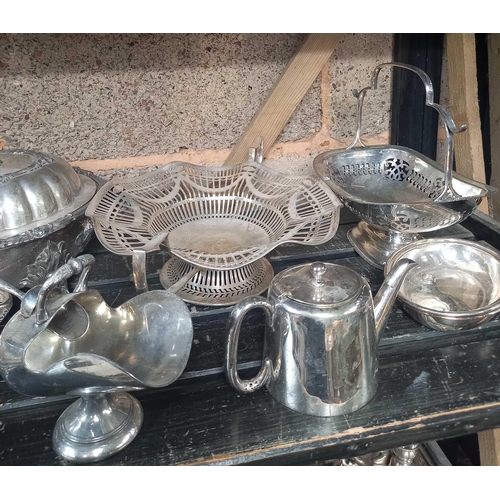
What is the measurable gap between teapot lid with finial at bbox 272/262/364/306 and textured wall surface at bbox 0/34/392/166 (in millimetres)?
543

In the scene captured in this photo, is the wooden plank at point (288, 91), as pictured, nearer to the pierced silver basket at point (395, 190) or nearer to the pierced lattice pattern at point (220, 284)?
the pierced silver basket at point (395, 190)

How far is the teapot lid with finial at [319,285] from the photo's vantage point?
57 centimetres

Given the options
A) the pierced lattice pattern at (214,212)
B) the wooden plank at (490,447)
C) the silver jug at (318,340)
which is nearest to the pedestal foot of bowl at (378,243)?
the pierced lattice pattern at (214,212)

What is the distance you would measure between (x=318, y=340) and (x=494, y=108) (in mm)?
921

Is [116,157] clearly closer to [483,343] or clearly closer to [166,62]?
[166,62]

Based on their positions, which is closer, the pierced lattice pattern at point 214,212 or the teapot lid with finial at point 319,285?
the teapot lid with finial at point 319,285

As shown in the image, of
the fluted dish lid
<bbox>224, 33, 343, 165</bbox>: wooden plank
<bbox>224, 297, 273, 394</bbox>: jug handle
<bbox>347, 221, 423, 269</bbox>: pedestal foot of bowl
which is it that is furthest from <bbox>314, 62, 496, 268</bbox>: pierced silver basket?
the fluted dish lid

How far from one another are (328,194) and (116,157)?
0.48 metres

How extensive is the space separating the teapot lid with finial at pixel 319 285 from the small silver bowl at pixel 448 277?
152 millimetres

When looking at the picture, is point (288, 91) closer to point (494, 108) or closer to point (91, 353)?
point (494, 108)

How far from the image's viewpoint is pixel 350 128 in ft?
3.65

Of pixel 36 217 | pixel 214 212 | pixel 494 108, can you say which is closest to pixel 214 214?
pixel 214 212

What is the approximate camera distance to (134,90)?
0.99 m

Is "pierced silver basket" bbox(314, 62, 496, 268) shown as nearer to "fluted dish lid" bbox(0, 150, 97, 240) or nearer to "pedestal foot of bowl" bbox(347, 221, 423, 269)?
"pedestal foot of bowl" bbox(347, 221, 423, 269)
